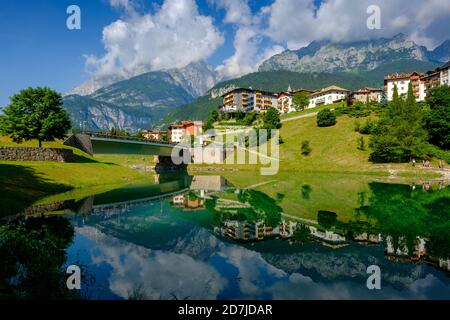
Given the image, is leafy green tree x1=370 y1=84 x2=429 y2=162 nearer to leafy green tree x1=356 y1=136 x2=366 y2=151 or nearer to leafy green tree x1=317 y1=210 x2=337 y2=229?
leafy green tree x1=356 y1=136 x2=366 y2=151

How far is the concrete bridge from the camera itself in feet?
278

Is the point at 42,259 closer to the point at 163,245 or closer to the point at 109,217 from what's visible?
the point at 163,245

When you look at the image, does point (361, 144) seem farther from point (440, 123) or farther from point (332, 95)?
point (332, 95)

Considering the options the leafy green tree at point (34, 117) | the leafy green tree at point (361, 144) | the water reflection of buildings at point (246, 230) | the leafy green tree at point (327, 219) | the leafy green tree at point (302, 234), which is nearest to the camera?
the leafy green tree at point (302, 234)

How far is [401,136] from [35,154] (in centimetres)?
8316

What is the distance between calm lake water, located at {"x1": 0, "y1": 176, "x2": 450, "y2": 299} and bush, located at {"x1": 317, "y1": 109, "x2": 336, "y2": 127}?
89.4 metres

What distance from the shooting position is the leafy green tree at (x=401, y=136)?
266 ft

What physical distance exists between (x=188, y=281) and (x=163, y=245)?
24.1 feet

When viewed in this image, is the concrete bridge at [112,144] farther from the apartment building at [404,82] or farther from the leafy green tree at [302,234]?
the apartment building at [404,82]

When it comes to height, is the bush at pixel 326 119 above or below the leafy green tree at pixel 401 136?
above

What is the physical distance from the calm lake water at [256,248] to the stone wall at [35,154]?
2579 cm

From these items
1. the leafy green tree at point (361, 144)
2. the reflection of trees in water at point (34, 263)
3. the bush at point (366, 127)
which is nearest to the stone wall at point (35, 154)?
the reflection of trees in water at point (34, 263)

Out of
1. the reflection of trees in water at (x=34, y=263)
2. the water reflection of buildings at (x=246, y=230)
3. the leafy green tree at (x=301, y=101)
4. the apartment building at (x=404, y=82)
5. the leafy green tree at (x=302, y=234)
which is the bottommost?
the water reflection of buildings at (x=246, y=230)
